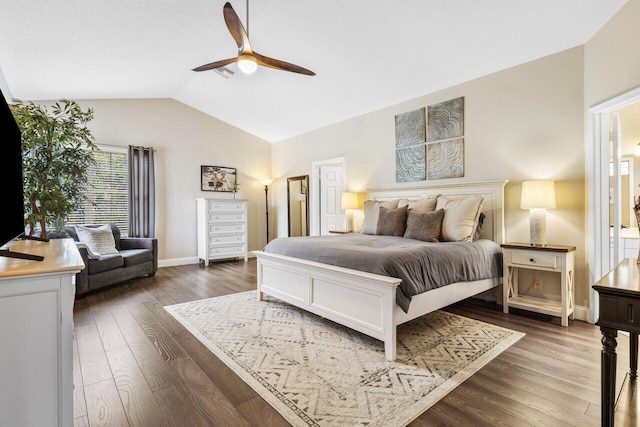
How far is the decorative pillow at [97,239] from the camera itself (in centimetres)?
445

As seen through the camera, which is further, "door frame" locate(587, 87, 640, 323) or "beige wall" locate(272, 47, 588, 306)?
"beige wall" locate(272, 47, 588, 306)

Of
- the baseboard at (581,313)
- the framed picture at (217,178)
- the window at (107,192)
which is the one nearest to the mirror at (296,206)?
the framed picture at (217,178)

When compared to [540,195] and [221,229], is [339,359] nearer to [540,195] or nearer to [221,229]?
[540,195]

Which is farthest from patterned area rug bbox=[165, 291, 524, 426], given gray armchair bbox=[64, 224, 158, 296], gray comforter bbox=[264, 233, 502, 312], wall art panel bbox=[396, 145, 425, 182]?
wall art panel bbox=[396, 145, 425, 182]

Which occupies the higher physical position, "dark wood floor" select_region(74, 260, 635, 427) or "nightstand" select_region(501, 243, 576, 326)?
"nightstand" select_region(501, 243, 576, 326)

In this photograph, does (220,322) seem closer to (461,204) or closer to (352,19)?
(461,204)

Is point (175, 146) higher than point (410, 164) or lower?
higher

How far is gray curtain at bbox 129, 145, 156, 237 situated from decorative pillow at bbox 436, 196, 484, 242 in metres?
4.93

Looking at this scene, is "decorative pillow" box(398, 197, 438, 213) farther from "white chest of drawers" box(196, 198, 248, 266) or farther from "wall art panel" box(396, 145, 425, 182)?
"white chest of drawers" box(196, 198, 248, 266)

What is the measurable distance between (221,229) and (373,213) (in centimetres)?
328

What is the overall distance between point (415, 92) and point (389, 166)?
1089 millimetres

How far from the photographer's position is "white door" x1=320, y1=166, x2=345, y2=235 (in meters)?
6.23

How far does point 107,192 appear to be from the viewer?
5.40 metres

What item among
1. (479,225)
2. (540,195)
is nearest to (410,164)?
(479,225)
